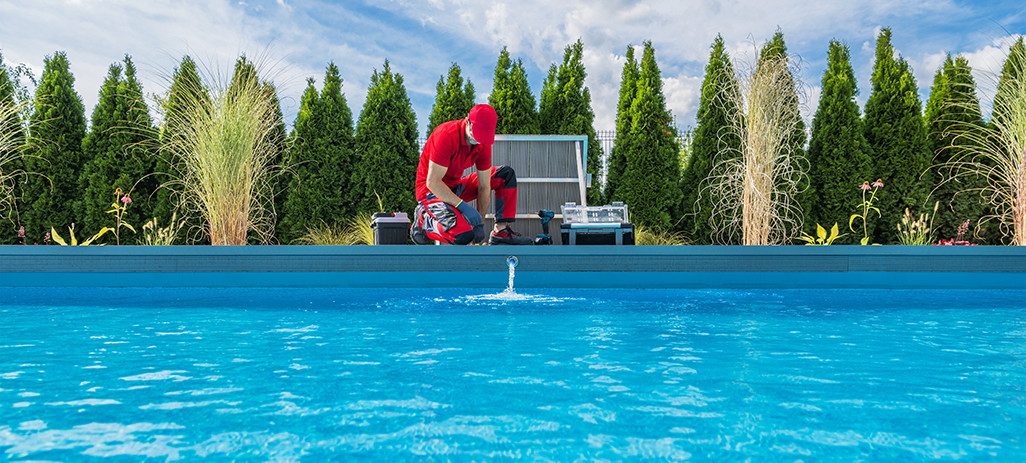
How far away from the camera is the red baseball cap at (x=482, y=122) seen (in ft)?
13.5

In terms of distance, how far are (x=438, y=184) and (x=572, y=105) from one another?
3805 millimetres

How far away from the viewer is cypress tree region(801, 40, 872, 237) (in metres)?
7.19

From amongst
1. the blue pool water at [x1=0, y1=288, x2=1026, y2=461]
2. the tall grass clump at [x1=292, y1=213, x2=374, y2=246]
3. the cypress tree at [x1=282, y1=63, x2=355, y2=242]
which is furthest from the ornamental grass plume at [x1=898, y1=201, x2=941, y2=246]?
the cypress tree at [x1=282, y1=63, x2=355, y2=242]

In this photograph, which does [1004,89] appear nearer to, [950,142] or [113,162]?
[950,142]

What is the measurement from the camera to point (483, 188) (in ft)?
15.4

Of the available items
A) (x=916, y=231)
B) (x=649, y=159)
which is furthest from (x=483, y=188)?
(x=916, y=231)

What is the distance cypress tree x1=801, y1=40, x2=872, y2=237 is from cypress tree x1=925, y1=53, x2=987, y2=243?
93cm

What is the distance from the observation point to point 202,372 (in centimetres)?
174

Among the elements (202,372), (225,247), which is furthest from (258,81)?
(202,372)

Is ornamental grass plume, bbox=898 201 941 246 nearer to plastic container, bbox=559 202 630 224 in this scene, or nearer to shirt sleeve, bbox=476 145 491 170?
plastic container, bbox=559 202 630 224

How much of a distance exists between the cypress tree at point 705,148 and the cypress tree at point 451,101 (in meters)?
3.17

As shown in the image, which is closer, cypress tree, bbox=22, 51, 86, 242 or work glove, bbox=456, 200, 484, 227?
work glove, bbox=456, 200, 484, 227

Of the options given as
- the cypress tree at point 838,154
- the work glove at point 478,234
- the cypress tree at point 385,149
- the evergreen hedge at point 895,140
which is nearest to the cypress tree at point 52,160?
the cypress tree at point 385,149

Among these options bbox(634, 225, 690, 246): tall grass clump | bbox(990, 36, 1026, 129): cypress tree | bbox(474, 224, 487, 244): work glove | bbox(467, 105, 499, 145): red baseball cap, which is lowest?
bbox(634, 225, 690, 246): tall grass clump
